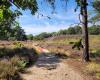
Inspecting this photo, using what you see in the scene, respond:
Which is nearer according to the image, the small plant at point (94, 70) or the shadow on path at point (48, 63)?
the small plant at point (94, 70)

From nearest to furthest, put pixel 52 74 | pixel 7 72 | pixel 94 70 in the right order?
pixel 7 72, pixel 52 74, pixel 94 70

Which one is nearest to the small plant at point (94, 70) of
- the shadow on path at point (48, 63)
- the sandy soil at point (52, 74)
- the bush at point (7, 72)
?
the sandy soil at point (52, 74)

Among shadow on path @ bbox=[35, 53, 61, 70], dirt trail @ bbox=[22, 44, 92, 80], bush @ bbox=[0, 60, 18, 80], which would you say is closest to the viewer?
bush @ bbox=[0, 60, 18, 80]

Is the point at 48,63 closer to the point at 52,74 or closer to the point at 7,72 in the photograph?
the point at 52,74

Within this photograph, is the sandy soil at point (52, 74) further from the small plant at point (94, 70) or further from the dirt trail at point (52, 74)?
the small plant at point (94, 70)

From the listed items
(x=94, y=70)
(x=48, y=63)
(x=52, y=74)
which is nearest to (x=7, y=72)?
(x=52, y=74)

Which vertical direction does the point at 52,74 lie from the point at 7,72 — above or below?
below

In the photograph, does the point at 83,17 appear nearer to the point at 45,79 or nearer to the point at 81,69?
→ the point at 81,69

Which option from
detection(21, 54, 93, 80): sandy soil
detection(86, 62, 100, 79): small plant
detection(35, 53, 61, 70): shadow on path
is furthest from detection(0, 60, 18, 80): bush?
detection(86, 62, 100, 79): small plant

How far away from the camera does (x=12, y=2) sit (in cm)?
1417

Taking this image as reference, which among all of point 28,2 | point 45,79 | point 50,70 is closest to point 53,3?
point 28,2

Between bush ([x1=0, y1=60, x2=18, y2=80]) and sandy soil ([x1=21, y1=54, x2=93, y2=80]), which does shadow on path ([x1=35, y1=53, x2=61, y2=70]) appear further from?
bush ([x1=0, y1=60, x2=18, y2=80])

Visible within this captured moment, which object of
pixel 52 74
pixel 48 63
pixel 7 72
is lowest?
pixel 52 74

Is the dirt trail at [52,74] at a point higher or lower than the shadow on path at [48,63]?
lower
